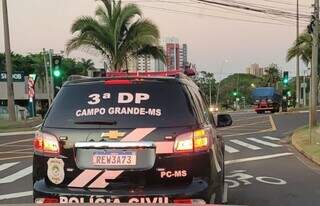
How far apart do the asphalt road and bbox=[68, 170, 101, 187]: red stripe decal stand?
3785 millimetres

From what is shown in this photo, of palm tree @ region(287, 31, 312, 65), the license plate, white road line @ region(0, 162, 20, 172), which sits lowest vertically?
white road line @ region(0, 162, 20, 172)

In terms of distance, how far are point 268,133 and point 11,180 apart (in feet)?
56.7

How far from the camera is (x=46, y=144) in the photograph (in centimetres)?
654

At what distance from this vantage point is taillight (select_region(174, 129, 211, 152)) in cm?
635

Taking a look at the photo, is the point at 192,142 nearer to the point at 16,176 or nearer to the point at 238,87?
the point at 16,176

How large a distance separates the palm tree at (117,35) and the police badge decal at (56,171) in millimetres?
24711

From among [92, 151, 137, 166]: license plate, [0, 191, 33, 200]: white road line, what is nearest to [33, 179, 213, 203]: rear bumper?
[92, 151, 137, 166]: license plate

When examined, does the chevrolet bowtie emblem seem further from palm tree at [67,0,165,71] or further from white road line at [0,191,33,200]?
palm tree at [67,0,165,71]

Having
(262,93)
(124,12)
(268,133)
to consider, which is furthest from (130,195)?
(262,93)

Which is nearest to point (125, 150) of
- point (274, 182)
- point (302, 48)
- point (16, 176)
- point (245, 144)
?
point (274, 182)

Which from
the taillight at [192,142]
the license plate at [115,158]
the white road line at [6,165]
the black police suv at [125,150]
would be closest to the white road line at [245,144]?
the white road line at [6,165]

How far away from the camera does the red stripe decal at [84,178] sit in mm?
6262

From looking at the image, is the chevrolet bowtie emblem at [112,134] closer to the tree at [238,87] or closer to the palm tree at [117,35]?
the palm tree at [117,35]

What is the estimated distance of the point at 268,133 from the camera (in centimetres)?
2848
